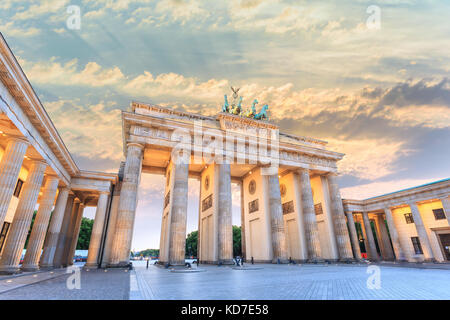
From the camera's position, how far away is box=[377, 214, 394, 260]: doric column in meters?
36.4

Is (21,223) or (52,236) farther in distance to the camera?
(52,236)

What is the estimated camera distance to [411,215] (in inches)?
1337

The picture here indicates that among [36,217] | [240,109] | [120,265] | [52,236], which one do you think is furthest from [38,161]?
[240,109]

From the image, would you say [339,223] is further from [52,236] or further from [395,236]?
[52,236]

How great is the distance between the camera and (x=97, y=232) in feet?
71.9

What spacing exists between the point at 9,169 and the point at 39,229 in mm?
8147

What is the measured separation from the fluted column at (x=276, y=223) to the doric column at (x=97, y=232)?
17.8 m

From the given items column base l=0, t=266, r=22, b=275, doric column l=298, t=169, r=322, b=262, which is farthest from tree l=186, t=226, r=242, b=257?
column base l=0, t=266, r=22, b=275

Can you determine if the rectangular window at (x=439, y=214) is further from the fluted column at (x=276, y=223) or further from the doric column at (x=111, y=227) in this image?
the doric column at (x=111, y=227)

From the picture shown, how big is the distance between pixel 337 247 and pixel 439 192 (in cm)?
1462

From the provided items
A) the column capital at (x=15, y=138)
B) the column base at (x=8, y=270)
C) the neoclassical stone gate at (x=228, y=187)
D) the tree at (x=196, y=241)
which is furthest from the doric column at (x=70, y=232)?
the tree at (x=196, y=241)

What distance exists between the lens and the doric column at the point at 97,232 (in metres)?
20.6

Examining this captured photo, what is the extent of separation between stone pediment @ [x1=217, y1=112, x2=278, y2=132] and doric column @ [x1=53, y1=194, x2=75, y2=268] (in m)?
19.4

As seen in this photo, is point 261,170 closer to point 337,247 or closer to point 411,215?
point 337,247
